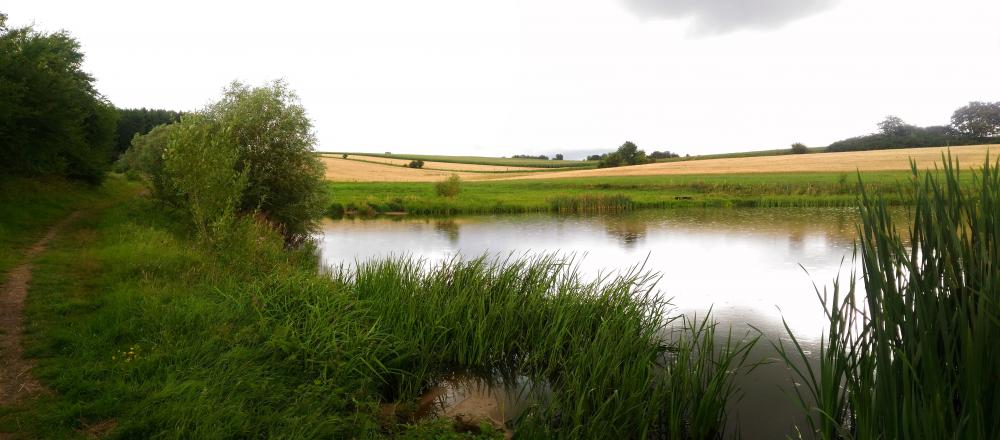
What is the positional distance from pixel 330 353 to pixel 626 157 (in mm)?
92392

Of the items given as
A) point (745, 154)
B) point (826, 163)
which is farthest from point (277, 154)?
point (745, 154)

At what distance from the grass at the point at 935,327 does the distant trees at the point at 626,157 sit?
92.2 meters

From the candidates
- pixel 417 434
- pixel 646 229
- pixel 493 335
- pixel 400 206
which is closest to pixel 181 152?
pixel 493 335

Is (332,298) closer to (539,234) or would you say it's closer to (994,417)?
(994,417)

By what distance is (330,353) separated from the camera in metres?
7.51

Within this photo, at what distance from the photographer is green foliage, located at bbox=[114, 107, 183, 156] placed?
249 ft

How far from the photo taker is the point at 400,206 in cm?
A: 4175

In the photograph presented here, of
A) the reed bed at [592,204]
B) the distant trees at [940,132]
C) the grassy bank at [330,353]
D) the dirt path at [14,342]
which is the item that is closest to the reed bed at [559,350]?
the grassy bank at [330,353]

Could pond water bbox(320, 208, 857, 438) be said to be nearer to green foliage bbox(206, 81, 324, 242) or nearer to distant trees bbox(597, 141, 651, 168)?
green foliage bbox(206, 81, 324, 242)

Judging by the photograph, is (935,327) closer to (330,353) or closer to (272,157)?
(330,353)

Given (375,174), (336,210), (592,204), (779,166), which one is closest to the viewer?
(336,210)

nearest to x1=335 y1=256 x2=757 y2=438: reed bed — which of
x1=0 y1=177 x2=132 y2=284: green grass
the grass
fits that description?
the grass

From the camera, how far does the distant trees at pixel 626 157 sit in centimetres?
9406

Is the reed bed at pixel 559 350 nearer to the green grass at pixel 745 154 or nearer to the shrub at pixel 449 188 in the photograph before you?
the shrub at pixel 449 188
